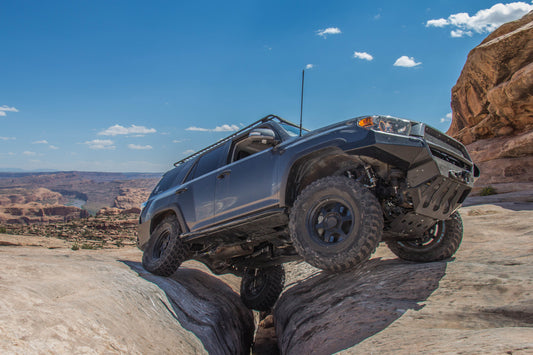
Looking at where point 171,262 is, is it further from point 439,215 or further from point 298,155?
point 439,215

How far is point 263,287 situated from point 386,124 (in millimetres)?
4134

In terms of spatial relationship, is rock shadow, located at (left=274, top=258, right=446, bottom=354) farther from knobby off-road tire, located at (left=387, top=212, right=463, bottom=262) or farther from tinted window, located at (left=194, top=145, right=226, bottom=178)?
tinted window, located at (left=194, top=145, right=226, bottom=178)

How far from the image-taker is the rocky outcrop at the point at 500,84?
16656 mm

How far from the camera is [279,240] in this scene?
4.49m

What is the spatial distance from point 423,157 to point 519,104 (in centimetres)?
1803

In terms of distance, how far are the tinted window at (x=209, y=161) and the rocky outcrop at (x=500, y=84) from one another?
1676cm

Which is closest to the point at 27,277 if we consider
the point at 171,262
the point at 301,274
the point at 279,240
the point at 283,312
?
the point at 171,262

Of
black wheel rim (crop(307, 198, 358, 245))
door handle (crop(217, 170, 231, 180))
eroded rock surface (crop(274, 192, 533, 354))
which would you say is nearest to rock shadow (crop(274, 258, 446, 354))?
eroded rock surface (crop(274, 192, 533, 354))

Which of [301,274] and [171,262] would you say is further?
[301,274]

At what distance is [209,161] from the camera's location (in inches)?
220

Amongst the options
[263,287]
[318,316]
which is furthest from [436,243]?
[263,287]

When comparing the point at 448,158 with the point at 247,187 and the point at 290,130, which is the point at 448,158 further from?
the point at 247,187

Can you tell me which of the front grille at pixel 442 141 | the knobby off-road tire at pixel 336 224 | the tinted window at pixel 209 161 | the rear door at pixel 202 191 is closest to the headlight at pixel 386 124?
the front grille at pixel 442 141

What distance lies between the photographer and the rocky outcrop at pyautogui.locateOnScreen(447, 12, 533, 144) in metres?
16.7
